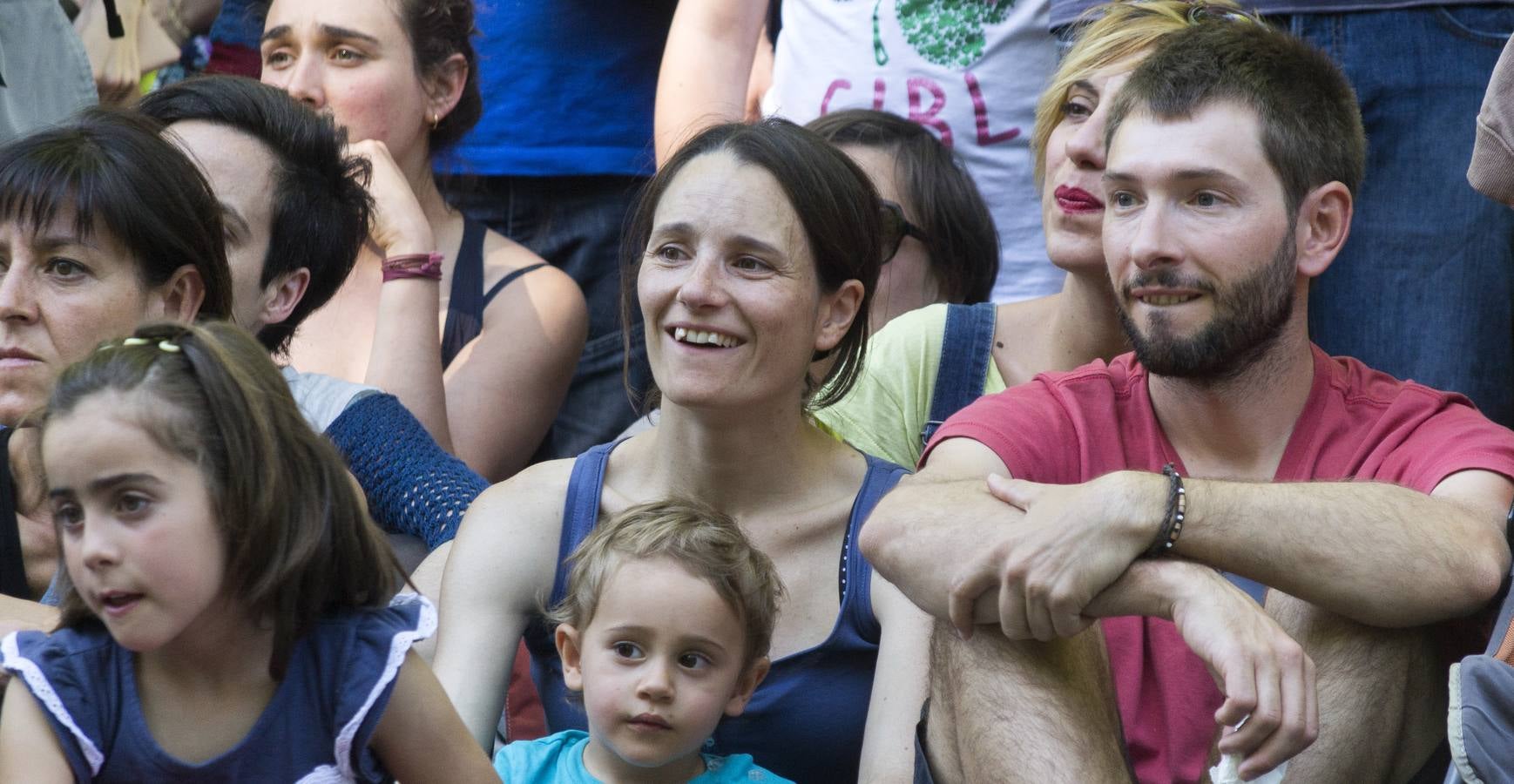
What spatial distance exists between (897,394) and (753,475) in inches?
24.1

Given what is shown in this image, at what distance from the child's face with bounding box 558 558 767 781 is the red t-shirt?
19.9 inches

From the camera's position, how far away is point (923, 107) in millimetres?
4082

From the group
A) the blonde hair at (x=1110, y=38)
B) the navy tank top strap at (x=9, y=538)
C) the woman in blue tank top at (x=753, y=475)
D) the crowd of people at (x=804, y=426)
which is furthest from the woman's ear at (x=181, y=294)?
the blonde hair at (x=1110, y=38)

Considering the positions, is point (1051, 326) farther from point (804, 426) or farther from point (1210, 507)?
point (1210, 507)

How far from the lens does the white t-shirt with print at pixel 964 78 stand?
4.03 metres

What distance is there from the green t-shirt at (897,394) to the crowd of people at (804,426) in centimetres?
1

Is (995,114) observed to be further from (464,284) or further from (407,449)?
(407,449)

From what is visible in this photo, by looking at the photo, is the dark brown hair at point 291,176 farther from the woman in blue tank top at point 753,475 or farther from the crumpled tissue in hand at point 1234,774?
the crumpled tissue in hand at point 1234,774

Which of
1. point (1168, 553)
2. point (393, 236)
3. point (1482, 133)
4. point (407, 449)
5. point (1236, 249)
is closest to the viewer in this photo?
point (1168, 553)

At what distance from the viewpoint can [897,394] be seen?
3.52 metres

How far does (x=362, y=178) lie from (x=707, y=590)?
168 centimetres

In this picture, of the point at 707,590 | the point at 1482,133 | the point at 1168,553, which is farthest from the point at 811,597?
the point at 1482,133

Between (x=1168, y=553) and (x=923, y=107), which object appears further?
(x=923, y=107)

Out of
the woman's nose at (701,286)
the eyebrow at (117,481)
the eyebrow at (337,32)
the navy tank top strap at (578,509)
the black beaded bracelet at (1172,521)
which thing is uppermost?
the eyebrow at (117,481)
